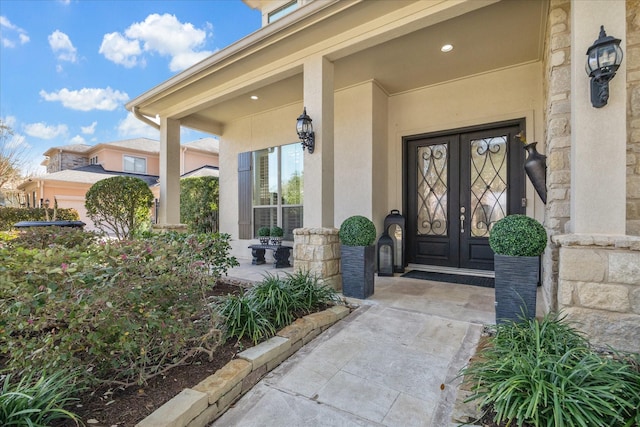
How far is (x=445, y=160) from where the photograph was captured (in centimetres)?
514

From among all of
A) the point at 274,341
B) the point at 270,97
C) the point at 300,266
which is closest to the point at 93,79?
the point at 270,97

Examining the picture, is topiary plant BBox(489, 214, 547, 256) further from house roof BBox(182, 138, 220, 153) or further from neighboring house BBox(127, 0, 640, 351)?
house roof BBox(182, 138, 220, 153)

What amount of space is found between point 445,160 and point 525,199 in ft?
4.37

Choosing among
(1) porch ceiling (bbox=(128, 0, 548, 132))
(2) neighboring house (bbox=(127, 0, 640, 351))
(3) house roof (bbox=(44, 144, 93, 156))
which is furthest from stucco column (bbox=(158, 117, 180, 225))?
(3) house roof (bbox=(44, 144, 93, 156))

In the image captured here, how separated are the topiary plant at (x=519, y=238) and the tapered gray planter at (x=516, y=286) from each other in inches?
2.2

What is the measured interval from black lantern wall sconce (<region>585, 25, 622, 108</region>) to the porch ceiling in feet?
4.05

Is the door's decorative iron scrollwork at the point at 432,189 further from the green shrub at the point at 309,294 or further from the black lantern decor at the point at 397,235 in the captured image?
the green shrub at the point at 309,294

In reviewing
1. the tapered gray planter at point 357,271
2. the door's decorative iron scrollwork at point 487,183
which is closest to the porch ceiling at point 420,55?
the door's decorative iron scrollwork at point 487,183

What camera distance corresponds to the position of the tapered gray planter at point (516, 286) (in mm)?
2529

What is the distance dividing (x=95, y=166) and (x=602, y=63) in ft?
62.9

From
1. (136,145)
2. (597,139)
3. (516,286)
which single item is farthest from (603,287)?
(136,145)

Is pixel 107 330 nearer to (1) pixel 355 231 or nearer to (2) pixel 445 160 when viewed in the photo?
(1) pixel 355 231

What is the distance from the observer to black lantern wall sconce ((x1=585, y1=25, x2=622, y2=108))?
211cm

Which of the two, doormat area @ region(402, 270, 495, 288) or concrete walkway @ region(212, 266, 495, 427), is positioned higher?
doormat area @ region(402, 270, 495, 288)
